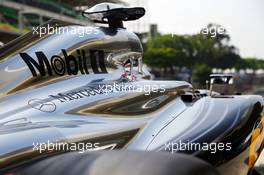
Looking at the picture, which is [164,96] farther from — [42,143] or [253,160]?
[42,143]

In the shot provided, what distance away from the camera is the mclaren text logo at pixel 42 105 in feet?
7.69

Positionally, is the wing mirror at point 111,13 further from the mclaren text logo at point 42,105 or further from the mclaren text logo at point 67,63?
the mclaren text logo at point 42,105

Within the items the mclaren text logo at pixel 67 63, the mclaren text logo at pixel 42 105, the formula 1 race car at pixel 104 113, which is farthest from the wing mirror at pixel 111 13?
the mclaren text logo at pixel 42 105

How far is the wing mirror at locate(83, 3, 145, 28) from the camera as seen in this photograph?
11.1 feet

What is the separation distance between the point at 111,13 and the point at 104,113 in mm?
1122

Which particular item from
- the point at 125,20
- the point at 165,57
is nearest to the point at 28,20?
the point at 165,57

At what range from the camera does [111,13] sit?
3.38 metres

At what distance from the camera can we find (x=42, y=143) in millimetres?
1993

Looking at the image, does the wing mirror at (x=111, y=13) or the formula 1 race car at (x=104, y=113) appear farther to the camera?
the wing mirror at (x=111, y=13)

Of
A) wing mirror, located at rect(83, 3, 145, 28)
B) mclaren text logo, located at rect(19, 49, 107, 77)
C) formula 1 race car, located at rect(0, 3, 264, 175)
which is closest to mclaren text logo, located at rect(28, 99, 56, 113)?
formula 1 race car, located at rect(0, 3, 264, 175)

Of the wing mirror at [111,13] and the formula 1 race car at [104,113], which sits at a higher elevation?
the wing mirror at [111,13]

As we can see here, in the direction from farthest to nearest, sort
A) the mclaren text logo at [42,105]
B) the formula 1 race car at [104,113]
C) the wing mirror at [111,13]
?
the wing mirror at [111,13] → the mclaren text logo at [42,105] → the formula 1 race car at [104,113]

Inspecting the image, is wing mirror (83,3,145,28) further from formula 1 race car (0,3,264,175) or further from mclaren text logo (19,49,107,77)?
mclaren text logo (19,49,107,77)

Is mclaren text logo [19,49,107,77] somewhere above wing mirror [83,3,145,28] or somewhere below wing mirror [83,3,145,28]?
below
